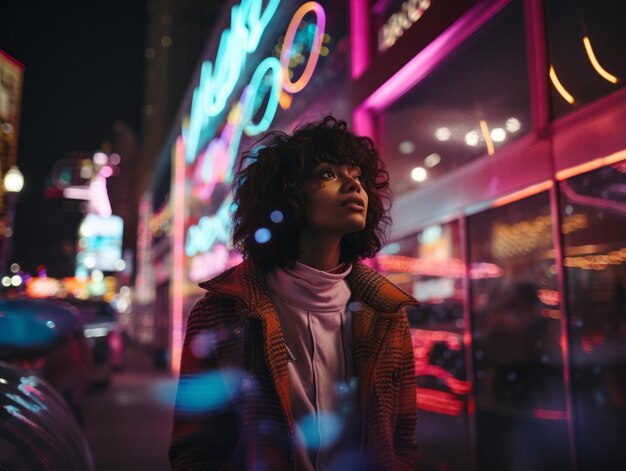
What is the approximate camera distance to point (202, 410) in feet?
5.19

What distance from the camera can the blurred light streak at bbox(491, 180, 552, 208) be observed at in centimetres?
399

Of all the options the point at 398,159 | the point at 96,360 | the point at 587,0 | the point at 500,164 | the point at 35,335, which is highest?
the point at 587,0

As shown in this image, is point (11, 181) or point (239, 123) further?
point (239, 123)

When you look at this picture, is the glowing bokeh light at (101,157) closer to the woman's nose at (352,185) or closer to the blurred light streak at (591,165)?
the blurred light streak at (591,165)

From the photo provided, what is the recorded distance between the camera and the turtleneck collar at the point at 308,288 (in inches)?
68.3

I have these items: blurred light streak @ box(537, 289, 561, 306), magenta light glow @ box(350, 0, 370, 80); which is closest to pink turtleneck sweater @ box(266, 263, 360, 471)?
blurred light streak @ box(537, 289, 561, 306)

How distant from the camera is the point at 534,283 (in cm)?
538

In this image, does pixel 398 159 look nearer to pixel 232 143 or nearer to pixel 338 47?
pixel 338 47

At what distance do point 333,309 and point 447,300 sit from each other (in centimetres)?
453

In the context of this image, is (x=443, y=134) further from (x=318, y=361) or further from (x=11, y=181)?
(x=318, y=361)

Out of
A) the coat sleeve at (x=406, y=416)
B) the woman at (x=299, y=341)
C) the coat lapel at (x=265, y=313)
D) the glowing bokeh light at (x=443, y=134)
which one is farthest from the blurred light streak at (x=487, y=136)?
the coat lapel at (x=265, y=313)

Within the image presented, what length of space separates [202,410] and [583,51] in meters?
3.57

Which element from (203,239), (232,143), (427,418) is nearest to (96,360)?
(203,239)

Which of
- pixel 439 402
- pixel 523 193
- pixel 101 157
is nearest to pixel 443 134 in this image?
pixel 523 193
